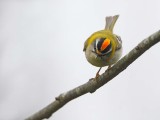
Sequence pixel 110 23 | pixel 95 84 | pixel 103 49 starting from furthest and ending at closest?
pixel 110 23
pixel 103 49
pixel 95 84

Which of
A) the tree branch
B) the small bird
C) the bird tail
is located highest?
the bird tail

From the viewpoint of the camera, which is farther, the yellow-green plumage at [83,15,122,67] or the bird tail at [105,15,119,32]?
the bird tail at [105,15,119,32]

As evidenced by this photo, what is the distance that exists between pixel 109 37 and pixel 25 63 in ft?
4.90

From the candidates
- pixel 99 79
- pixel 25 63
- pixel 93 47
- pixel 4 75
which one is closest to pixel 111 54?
pixel 93 47

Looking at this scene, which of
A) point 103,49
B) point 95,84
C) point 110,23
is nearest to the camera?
point 95,84

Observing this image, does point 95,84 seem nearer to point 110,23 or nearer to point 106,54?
point 106,54

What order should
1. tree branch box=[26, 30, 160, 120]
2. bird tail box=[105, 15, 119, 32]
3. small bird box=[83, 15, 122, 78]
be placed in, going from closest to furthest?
1. tree branch box=[26, 30, 160, 120]
2. small bird box=[83, 15, 122, 78]
3. bird tail box=[105, 15, 119, 32]

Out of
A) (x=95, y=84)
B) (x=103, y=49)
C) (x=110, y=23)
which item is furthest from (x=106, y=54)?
(x=95, y=84)

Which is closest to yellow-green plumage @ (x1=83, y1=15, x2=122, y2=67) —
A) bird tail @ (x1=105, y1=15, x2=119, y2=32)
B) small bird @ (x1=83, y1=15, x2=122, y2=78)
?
small bird @ (x1=83, y1=15, x2=122, y2=78)

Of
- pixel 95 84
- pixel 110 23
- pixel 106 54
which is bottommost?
pixel 95 84

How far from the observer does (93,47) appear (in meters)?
3.79

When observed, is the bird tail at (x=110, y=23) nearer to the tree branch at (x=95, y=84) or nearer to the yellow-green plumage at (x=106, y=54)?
the yellow-green plumage at (x=106, y=54)

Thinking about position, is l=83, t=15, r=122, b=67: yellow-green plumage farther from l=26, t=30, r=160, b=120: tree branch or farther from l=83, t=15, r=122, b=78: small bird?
l=26, t=30, r=160, b=120: tree branch

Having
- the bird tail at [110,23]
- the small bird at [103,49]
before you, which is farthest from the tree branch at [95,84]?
the bird tail at [110,23]
